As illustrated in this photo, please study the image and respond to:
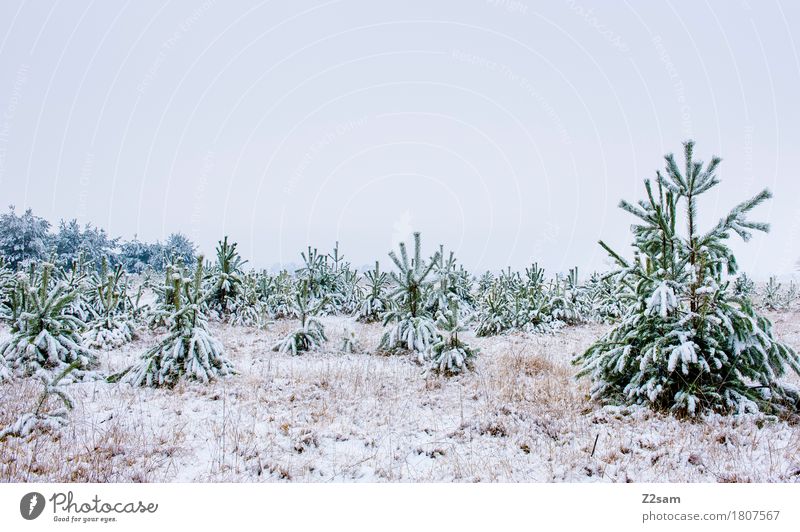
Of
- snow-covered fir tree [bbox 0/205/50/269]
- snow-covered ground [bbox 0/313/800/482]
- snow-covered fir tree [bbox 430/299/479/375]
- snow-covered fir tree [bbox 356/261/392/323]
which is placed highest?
snow-covered fir tree [bbox 0/205/50/269]

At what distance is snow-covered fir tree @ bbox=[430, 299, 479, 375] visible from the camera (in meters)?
7.50

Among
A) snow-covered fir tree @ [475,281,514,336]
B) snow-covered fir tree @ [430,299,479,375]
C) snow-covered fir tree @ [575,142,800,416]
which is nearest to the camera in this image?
snow-covered fir tree @ [575,142,800,416]

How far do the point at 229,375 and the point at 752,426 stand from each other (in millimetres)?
7527

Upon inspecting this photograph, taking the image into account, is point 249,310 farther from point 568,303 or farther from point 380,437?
point 568,303

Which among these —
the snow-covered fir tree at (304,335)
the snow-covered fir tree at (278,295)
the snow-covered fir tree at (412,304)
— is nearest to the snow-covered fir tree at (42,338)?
the snow-covered fir tree at (304,335)

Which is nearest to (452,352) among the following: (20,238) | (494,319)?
(494,319)

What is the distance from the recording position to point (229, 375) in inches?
290

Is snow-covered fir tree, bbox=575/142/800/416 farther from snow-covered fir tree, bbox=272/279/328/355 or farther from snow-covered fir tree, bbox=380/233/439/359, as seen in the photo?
snow-covered fir tree, bbox=272/279/328/355

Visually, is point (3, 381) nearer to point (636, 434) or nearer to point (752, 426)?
point (636, 434)

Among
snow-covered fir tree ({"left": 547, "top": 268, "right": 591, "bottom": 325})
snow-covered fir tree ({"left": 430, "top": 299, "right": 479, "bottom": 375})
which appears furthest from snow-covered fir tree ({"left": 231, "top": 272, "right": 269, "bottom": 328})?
snow-covered fir tree ({"left": 547, "top": 268, "right": 591, "bottom": 325})

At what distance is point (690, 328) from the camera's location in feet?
16.0

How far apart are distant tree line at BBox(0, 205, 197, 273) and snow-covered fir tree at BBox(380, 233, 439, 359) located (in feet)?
36.6
